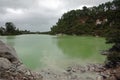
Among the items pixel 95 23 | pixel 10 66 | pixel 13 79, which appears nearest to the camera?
pixel 13 79

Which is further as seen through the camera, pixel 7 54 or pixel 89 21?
pixel 89 21

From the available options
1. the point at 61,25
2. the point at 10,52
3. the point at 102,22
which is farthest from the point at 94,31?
the point at 10,52

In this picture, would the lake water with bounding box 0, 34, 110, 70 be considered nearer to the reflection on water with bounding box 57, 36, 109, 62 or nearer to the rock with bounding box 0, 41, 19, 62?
the reflection on water with bounding box 57, 36, 109, 62

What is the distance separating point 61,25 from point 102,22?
973 inches

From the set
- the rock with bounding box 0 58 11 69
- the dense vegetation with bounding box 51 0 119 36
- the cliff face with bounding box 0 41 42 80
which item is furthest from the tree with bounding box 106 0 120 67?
the dense vegetation with bounding box 51 0 119 36

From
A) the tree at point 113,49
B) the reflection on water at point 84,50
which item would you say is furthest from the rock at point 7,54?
the reflection on water at point 84,50

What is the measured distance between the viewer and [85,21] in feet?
303

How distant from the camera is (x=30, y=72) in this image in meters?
12.6

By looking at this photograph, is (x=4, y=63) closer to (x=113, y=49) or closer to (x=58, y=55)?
(x=58, y=55)

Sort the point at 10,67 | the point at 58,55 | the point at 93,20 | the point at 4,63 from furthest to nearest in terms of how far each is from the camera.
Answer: the point at 93,20, the point at 58,55, the point at 10,67, the point at 4,63

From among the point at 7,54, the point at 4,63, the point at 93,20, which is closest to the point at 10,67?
the point at 4,63

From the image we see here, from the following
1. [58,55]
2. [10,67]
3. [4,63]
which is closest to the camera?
[4,63]

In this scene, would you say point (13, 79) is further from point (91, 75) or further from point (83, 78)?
point (91, 75)

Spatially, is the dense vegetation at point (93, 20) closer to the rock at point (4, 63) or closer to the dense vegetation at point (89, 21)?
the dense vegetation at point (89, 21)
